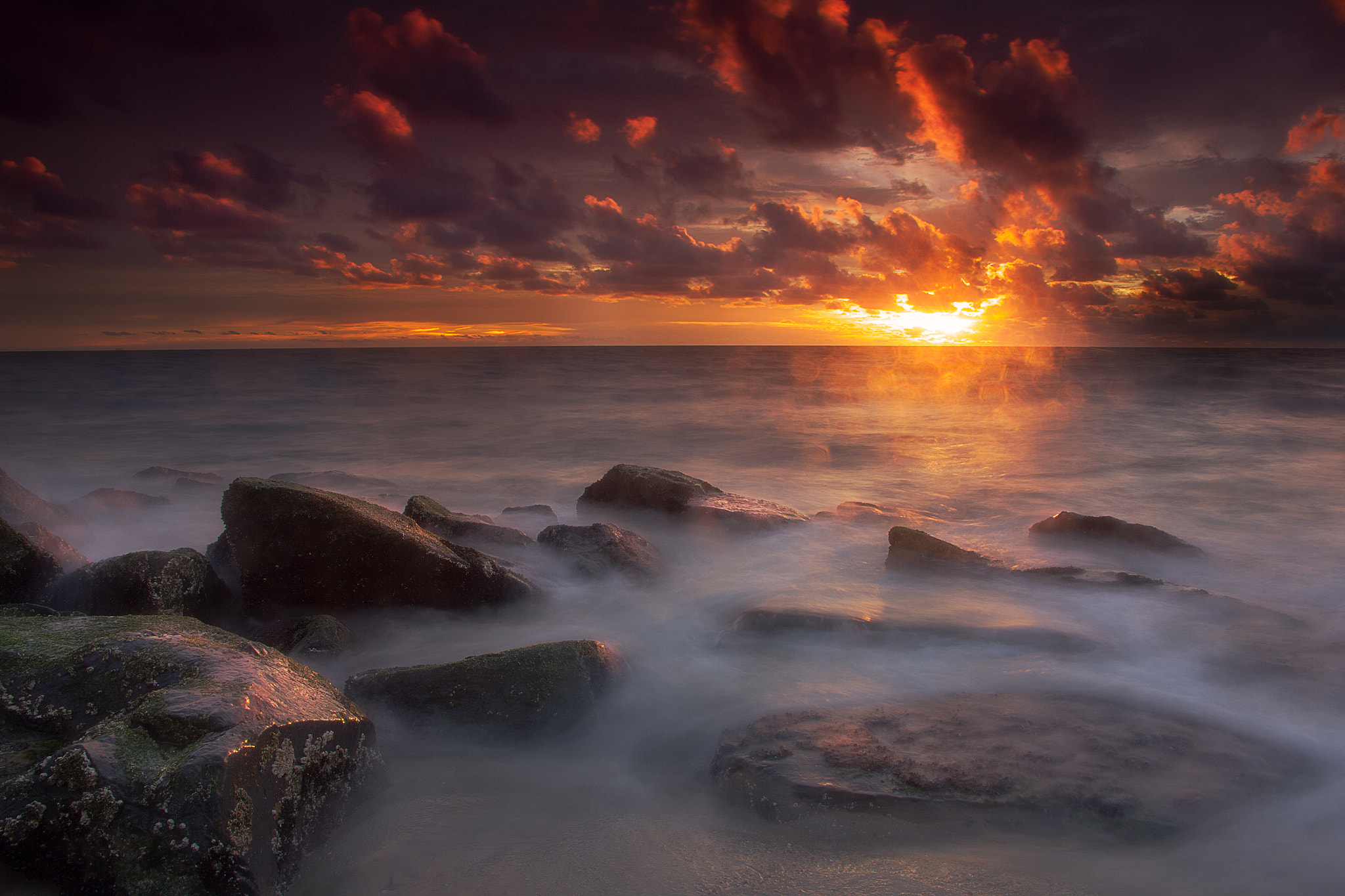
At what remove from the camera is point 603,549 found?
6.48 m

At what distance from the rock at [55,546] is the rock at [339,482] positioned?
4.99 m

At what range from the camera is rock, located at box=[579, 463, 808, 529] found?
7.83 metres

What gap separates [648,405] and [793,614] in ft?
72.3

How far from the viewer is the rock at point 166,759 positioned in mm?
2076

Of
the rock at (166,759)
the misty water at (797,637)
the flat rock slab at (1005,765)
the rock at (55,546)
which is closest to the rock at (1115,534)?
the misty water at (797,637)

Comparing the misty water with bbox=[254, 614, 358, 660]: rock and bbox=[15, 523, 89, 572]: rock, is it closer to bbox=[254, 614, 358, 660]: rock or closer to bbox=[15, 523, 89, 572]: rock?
bbox=[254, 614, 358, 660]: rock

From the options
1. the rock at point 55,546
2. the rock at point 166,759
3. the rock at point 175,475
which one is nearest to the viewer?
the rock at point 166,759

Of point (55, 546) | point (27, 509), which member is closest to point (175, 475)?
point (27, 509)

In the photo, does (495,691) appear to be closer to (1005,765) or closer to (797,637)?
(797,637)

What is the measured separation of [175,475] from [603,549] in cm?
820

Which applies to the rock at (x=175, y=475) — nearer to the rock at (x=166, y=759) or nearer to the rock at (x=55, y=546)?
the rock at (x=55, y=546)

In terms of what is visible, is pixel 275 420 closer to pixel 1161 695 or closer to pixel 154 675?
pixel 154 675

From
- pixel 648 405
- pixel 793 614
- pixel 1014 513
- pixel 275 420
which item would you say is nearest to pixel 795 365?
pixel 648 405

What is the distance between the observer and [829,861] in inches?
105
